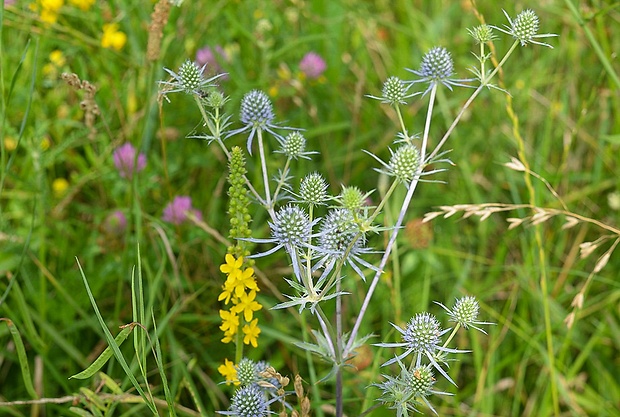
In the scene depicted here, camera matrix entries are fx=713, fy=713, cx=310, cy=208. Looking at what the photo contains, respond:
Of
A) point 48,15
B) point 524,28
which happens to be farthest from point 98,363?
point 48,15

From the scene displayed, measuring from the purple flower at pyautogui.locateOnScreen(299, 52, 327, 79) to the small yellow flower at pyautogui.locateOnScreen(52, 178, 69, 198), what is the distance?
3.05 feet

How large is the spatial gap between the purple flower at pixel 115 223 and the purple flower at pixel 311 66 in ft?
2.88

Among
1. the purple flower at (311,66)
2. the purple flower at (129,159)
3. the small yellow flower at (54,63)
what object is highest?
the purple flower at (311,66)

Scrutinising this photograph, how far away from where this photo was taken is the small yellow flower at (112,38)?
2576mm

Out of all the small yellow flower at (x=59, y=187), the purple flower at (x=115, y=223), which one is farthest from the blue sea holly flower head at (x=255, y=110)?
the small yellow flower at (x=59, y=187)

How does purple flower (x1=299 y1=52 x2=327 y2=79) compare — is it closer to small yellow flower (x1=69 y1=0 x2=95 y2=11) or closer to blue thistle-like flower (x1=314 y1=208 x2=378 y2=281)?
small yellow flower (x1=69 y1=0 x2=95 y2=11)

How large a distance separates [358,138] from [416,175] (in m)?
1.49

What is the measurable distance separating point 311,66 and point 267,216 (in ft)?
2.03

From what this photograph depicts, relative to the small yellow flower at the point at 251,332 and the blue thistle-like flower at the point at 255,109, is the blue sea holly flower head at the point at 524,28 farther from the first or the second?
the small yellow flower at the point at 251,332

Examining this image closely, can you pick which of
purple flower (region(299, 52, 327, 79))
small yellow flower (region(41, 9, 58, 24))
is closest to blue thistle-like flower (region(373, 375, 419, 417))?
purple flower (region(299, 52, 327, 79))

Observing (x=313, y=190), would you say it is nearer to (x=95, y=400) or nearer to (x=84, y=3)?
(x=95, y=400)

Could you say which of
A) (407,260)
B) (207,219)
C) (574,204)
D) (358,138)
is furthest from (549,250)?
(207,219)

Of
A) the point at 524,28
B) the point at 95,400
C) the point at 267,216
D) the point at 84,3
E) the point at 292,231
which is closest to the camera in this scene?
the point at 292,231

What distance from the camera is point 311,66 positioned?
2.61m
